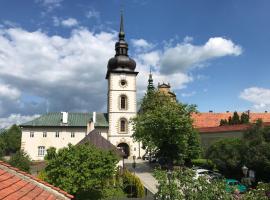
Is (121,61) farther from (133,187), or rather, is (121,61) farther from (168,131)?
(133,187)

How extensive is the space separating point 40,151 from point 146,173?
21.7m

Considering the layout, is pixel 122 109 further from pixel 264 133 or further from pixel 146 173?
pixel 264 133

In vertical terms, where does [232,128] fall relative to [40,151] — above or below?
above

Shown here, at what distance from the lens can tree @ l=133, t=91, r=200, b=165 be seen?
4053 centimetres

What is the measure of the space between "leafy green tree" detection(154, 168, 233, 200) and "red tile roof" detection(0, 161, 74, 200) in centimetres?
427

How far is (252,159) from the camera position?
102ft

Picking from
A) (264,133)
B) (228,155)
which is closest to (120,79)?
(228,155)

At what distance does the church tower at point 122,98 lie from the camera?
184ft

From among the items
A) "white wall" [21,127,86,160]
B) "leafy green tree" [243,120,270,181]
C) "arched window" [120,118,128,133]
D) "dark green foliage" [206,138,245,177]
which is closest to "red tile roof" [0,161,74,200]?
"leafy green tree" [243,120,270,181]

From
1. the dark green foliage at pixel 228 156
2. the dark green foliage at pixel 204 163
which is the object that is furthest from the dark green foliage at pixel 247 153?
the dark green foliage at pixel 204 163

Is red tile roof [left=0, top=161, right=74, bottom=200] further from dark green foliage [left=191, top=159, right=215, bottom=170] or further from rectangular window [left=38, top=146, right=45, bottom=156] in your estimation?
rectangular window [left=38, top=146, right=45, bottom=156]

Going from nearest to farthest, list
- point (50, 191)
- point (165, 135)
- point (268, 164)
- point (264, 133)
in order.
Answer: point (50, 191) → point (268, 164) → point (264, 133) → point (165, 135)

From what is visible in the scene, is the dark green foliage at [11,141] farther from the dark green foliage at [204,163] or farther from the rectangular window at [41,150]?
the dark green foliage at [204,163]

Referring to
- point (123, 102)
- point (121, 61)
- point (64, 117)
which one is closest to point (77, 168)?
point (64, 117)
